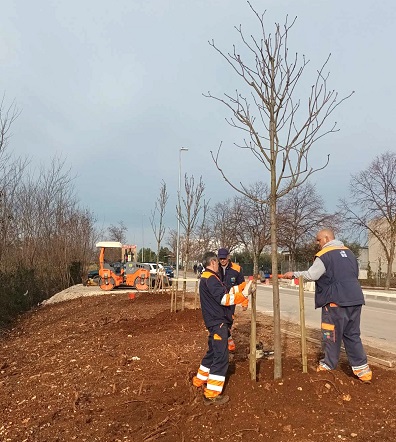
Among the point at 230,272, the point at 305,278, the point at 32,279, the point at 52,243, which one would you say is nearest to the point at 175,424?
the point at 305,278

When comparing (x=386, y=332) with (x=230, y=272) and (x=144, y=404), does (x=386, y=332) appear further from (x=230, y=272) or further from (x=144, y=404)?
(x=144, y=404)

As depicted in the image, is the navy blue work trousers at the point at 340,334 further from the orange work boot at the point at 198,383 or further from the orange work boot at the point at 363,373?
the orange work boot at the point at 198,383

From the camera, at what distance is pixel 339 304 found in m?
4.96

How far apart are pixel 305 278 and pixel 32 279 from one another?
17.0 meters

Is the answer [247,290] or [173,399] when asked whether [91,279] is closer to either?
[173,399]

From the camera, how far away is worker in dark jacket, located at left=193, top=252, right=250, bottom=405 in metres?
4.58

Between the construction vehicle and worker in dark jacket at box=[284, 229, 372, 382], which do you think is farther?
the construction vehicle

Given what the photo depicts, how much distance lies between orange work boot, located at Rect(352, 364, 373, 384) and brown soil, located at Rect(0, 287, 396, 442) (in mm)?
108

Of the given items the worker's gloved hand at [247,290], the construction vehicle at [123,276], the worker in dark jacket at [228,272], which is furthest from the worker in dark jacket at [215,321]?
the construction vehicle at [123,276]

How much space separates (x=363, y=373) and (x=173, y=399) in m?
2.08

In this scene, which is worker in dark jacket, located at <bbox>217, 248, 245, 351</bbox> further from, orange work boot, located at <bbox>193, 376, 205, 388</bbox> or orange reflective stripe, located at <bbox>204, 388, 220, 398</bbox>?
orange reflective stripe, located at <bbox>204, 388, 220, 398</bbox>

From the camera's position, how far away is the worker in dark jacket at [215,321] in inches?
180

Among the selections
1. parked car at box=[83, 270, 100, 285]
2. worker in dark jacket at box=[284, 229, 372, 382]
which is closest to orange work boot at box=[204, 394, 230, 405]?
worker in dark jacket at box=[284, 229, 372, 382]

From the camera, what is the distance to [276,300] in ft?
15.8
